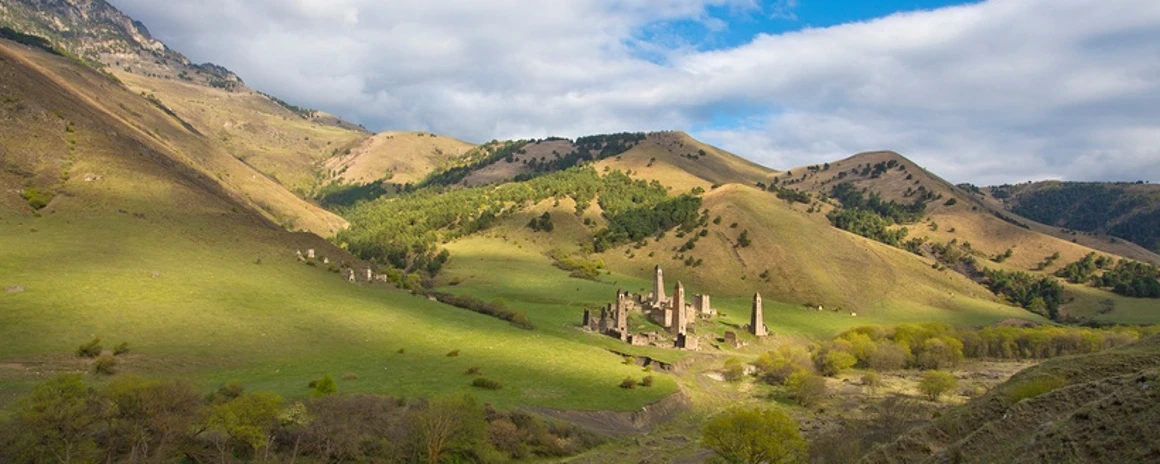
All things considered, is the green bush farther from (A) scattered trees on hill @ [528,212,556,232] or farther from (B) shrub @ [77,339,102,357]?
(A) scattered trees on hill @ [528,212,556,232]

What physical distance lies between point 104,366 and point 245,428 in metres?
16.7

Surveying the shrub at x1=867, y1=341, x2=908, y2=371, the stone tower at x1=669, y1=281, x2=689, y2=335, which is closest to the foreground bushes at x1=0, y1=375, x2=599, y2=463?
the stone tower at x1=669, y1=281, x2=689, y2=335

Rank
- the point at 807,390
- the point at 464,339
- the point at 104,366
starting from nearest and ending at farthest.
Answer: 1. the point at 104,366
2. the point at 807,390
3. the point at 464,339

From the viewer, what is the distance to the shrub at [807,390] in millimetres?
67500

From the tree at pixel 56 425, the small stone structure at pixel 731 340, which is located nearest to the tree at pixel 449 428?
the tree at pixel 56 425

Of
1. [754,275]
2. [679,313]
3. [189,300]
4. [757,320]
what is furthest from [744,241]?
[189,300]

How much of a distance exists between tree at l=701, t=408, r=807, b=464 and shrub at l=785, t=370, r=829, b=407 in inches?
1124

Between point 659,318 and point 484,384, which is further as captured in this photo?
point 659,318

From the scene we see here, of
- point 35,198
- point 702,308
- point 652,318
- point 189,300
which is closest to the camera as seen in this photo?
point 189,300

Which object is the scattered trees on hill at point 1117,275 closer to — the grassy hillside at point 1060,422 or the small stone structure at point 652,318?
the small stone structure at point 652,318

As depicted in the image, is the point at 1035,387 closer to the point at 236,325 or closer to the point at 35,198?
the point at 236,325

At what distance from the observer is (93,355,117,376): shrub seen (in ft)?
136

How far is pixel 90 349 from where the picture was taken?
43.5m

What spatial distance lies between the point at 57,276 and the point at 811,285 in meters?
122
